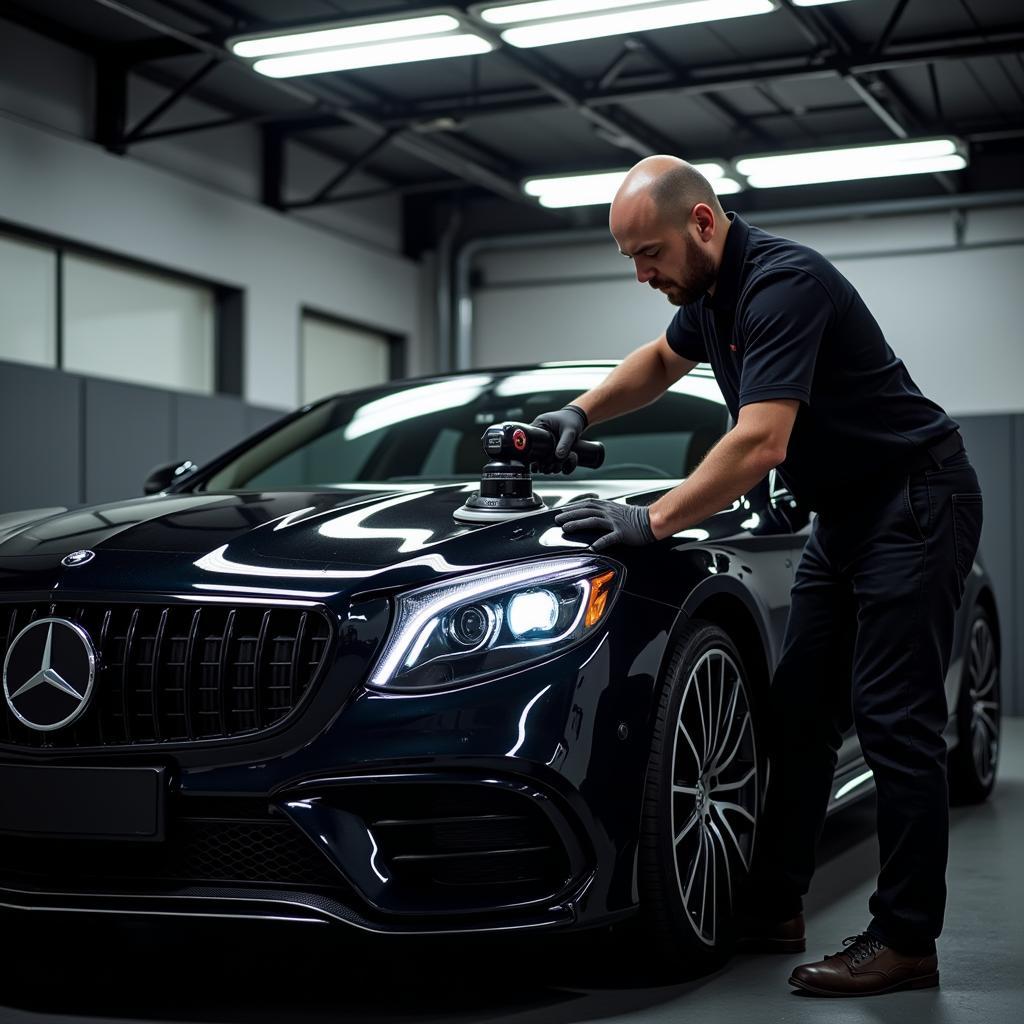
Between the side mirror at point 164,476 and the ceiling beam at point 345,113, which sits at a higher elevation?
Result: the ceiling beam at point 345,113

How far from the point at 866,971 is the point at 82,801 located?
1.45 metres

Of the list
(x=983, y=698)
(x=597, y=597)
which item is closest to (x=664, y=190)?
(x=597, y=597)

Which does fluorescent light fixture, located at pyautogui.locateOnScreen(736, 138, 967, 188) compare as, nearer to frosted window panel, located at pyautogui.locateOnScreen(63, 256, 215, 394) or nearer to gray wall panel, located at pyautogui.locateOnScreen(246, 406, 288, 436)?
gray wall panel, located at pyautogui.locateOnScreen(246, 406, 288, 436)

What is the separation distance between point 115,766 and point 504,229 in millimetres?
12785

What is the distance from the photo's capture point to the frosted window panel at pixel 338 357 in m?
13.5

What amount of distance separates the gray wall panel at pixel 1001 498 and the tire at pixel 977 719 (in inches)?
193

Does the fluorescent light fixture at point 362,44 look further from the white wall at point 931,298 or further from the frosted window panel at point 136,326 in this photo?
the white wall at point 931,298

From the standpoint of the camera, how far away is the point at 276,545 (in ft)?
9.37

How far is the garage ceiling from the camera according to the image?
9.51 meters

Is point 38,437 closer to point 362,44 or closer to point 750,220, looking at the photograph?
point 362,44

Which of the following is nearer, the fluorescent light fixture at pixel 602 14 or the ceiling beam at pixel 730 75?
the fluorescent light fixture at pixel 602 14

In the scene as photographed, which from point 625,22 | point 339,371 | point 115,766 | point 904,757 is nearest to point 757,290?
point 904,757

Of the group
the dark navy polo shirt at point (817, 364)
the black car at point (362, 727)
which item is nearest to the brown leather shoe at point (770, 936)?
the black car at point (362, 727)

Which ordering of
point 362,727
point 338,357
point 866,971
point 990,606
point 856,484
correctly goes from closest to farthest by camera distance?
point 362,727 < point 866,971 < point 856,484 < point 990,606 < point 338,357
